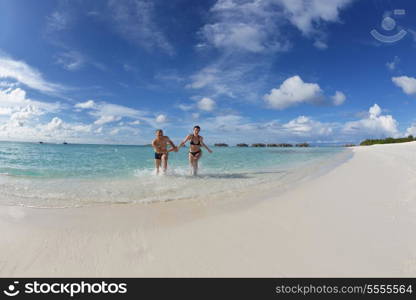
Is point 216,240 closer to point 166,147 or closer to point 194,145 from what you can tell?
point 194,145

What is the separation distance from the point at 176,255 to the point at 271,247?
105 cm

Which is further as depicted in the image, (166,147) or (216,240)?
(166,147)

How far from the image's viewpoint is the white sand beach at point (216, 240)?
1.88m

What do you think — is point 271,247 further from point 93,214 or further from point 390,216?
point 93,214

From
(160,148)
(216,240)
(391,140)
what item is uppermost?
(391,140)

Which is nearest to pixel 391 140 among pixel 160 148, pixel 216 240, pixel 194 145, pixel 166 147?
pixel 194 145

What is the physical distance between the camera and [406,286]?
174 centimetres

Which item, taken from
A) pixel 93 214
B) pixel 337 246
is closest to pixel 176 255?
pixel 337 246

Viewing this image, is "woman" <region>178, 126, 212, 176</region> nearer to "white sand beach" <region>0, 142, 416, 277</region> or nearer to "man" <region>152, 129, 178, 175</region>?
"man" <region>152, 129, 178, 175</region>

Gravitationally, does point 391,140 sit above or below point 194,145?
above

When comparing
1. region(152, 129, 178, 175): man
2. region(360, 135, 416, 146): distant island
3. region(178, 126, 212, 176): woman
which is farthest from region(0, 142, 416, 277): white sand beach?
region(360, 135, 416, 146): distant island

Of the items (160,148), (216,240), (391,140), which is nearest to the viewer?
(216,240)

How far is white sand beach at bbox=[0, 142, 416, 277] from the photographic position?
1878mm

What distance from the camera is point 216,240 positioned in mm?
2400
